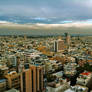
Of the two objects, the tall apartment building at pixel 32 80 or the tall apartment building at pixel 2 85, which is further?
the tall apartment building at pixel 2 85

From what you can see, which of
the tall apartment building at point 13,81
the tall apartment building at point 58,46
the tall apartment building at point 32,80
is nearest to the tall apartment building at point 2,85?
the tall apartment building at point 13,81

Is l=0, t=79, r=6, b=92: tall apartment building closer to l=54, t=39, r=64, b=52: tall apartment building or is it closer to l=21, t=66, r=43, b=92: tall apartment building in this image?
l=21, t=66, r=43, b=92: tall apartment building

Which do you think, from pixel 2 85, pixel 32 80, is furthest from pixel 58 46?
pixel 2 85

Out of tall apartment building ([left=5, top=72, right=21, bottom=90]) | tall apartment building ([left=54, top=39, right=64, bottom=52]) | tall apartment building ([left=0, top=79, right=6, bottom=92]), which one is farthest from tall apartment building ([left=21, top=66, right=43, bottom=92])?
tall apartment building ([left=54, top=39, right=64, bottom=52])

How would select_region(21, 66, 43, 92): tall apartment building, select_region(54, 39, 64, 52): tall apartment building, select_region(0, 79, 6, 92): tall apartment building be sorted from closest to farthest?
select_region(21, 66, 43, 92): tall apartment building
select_region(0, 79, 6, 92): tall apartment building
select_region(54, 39, 64, 52): tall apartment building

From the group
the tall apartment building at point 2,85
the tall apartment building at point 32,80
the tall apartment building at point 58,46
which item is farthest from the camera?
the tall apartment building at point 58,46

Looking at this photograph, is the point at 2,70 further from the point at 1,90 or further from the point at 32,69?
the point at 32,69

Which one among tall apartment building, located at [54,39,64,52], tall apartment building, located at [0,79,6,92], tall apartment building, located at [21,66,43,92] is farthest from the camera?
tall apartment building, located at [54,39,64,52]

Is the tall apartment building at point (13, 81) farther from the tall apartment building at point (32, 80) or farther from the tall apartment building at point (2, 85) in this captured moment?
the tall apartment building at point (32, 80)
